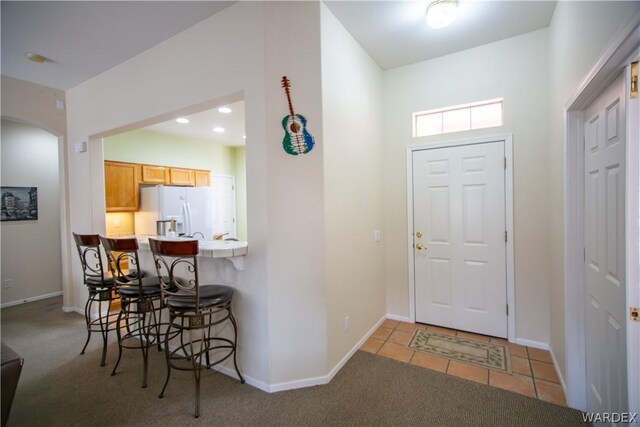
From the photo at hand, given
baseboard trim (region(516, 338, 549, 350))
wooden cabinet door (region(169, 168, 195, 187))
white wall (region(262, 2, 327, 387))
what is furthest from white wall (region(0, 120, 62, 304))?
baseboard trim (region(516, 338, 549, 350))

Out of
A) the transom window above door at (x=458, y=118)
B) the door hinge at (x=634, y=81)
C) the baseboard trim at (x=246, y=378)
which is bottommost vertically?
the baseboard trim at (x=246, y=378)

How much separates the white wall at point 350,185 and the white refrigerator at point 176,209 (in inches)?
131

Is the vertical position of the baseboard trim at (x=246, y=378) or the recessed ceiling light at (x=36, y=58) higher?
the recessed ceiling light at (x=36, y=58)

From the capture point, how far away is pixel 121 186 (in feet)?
15.0

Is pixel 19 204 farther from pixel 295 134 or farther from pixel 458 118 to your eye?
pixel 458 118

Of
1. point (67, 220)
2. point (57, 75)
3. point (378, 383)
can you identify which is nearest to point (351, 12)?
point (378, 383)

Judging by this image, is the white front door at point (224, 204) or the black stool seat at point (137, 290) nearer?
the black stool seat at point (137, 290)

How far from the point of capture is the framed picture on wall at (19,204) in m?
4.25

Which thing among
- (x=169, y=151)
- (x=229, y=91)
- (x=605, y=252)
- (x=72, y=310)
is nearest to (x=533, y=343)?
(x=605, y=252)

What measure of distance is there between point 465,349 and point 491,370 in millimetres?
355

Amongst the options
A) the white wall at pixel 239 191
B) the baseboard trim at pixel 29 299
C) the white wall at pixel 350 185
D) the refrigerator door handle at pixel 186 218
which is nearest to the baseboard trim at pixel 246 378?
the white wall at pixel 350 185

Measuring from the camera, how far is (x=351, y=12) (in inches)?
90.4

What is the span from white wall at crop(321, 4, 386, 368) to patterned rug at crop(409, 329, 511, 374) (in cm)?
54

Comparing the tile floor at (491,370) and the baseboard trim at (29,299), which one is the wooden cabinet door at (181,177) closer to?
the baseboard trim at (29,299)
